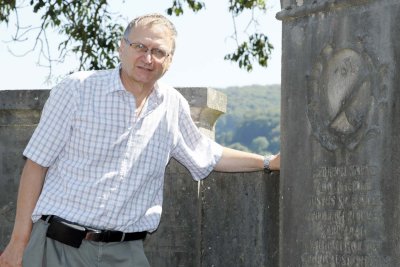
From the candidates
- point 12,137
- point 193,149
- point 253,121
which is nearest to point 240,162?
point 193,149

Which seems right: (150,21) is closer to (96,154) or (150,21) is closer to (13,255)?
(96,154)

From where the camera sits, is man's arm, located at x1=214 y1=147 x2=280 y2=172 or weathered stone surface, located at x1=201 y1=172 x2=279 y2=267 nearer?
man's arm, located at x1=214 y1=147 x2=280 y2=172

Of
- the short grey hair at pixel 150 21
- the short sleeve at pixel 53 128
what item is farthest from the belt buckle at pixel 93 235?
the short grey hair at pixel 150 21

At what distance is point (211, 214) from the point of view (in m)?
5.62

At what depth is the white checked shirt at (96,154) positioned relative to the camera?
4.40 meters

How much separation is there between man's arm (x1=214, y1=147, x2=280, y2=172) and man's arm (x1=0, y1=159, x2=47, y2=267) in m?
1.08

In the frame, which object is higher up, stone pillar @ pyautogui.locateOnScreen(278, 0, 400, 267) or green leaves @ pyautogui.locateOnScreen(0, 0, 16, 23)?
green leaves @ pyautogui.locateOnScreen(0, 0, 16, 23)

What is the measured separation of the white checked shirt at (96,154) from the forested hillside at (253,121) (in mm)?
99068

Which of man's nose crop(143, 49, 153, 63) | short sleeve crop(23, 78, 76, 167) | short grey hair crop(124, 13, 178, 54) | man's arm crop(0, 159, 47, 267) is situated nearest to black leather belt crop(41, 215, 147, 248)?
man's arm crop(0, 159, 47, 267)

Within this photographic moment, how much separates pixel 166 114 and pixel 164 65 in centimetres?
27

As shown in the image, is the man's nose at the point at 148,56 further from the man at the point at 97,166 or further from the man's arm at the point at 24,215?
the man's arm at the point at 24,215

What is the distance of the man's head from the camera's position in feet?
14.8

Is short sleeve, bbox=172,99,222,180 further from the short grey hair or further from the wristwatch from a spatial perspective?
the short grey hair

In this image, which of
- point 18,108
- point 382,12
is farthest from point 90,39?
point 382,12
